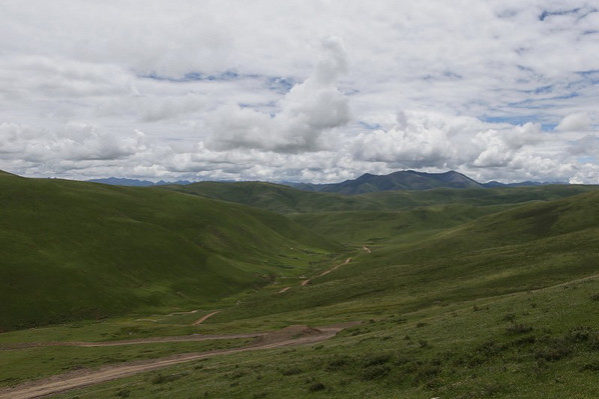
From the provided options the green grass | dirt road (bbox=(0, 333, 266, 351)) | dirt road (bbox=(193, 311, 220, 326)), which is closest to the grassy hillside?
dirt road (bbox=(193, 311, 220, 326))

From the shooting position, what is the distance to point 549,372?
22.1 meters

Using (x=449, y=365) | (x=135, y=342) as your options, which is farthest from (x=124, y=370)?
(x=449, y=365)

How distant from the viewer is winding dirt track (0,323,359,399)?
1980 inches

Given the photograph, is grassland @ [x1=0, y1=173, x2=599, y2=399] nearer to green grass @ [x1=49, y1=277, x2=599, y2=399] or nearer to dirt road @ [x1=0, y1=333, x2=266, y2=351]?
green grass @ [x1=49, y1=277, x2=599, y2=399]

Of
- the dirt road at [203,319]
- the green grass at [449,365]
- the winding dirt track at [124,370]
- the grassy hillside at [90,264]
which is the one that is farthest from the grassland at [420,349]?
the grassy hillside at [90,264]

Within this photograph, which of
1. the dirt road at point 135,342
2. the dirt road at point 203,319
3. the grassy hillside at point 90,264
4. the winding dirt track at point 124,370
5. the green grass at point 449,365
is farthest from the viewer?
the grassy hillside at point 90,264

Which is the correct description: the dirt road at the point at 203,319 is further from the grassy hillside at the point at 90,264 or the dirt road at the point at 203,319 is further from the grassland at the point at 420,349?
the grassy hillside at the point at 90,264

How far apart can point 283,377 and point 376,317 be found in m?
42.8

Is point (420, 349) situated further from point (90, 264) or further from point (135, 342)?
point (90, 264)

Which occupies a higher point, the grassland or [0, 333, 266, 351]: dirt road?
the grassland

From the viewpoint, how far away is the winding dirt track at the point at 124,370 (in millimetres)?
50281

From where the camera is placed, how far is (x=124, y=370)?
187ft

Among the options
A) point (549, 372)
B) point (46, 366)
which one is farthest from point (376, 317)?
point (46, 366)

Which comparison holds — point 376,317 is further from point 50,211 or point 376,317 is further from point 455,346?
point 50,211
